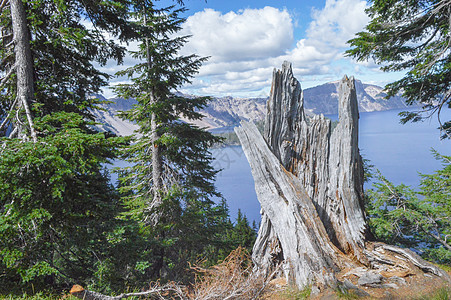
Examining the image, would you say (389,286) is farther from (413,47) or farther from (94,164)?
(413,47)

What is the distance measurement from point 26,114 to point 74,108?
123cm

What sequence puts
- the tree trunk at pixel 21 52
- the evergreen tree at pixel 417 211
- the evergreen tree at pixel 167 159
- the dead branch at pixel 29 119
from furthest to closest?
the evergreen tree at pixel 167 159
the evergreen tree at pixel 417 211
the tree trunk at pixel 21 52
the dead branch at pixel 29 119

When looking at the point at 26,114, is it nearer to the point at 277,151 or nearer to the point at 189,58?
the point at 277,151

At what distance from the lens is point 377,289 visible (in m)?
3.92

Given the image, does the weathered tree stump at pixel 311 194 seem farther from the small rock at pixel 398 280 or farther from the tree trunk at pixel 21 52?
the tree trunk at pixel 21 52

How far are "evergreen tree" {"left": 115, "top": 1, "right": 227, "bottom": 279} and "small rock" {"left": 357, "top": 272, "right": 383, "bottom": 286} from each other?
21.7ft

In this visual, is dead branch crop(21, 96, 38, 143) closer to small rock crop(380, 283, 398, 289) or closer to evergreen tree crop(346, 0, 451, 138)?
small rock crop(380, 283, 398, 289)

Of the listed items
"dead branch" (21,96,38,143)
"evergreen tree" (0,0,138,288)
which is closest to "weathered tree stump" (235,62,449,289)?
"evergreen tree" (0,0,138,288)

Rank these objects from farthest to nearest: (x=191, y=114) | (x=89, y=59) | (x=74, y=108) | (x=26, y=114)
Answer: (x=191, y=114) < (x=89, y=59) < (x=74, y=108) < (x=26, y=114)

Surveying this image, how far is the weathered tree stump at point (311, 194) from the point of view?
4.64m

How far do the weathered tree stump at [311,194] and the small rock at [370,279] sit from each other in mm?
195

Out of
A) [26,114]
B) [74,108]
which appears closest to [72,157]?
[26,114]

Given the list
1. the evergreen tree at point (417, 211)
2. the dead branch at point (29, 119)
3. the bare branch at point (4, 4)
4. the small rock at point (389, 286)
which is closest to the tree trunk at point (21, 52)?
the dead branch at point (29, 119)

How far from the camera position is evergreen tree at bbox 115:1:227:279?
33.0ft
